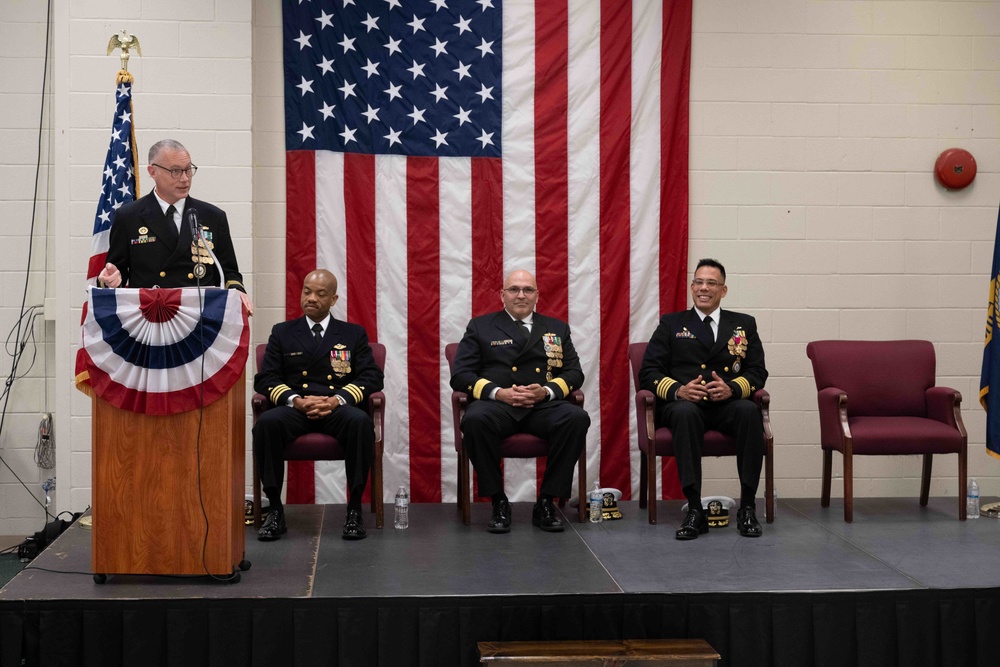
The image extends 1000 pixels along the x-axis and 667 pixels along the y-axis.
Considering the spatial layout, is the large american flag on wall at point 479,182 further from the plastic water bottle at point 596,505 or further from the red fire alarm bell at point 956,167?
the red fire alarm bell at point 956,167

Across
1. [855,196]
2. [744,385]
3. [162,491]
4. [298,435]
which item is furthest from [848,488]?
[162,491]

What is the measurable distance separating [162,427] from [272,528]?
1010 millimetres

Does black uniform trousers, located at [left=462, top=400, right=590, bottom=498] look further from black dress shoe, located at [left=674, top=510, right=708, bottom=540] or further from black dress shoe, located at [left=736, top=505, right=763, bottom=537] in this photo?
black dress shoe, located at [left=736, top=505, right=763, bottom=537]

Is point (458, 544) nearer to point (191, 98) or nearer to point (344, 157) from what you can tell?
point (344, 157)

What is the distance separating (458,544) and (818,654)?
1.52 meters

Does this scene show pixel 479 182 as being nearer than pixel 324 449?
No

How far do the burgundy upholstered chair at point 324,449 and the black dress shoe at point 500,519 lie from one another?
514 millimetres

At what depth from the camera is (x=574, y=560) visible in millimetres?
3990

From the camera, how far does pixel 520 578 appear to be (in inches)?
145

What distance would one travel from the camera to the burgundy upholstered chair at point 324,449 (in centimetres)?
450

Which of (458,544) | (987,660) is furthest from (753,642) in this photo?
(458,544)

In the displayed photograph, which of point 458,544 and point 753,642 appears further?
point 458,544

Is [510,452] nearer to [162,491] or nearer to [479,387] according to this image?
[479,387]

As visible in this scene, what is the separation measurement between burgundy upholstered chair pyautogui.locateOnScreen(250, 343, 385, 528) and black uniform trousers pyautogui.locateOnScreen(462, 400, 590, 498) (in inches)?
15.6
